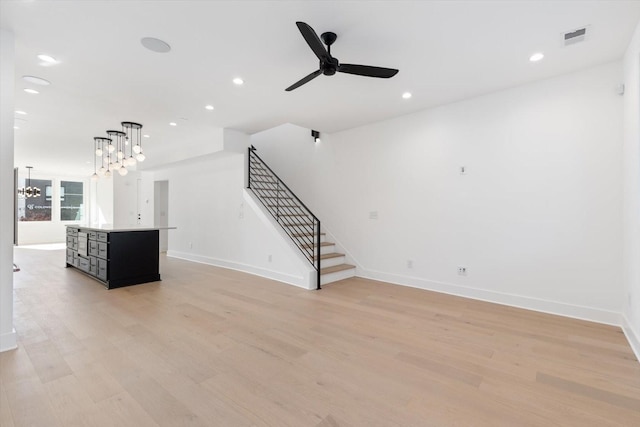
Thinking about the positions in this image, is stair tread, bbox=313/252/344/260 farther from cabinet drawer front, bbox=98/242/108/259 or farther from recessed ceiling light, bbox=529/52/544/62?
recessed ceiling light, bbox=529/52/544/62

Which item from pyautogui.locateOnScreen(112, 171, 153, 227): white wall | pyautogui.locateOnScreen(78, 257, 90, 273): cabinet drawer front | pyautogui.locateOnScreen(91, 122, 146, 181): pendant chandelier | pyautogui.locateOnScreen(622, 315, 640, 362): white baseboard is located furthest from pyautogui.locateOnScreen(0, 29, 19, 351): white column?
pyautogui.locateOnScreen(112, 171, 153, 227): white wall

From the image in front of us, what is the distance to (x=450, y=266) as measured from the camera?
455 cm

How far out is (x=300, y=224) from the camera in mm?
6273

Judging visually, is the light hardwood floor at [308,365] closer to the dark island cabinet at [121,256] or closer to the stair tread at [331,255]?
the dark island cabinet at [121,256]

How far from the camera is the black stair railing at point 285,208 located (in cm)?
570

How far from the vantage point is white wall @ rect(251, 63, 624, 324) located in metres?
3.38

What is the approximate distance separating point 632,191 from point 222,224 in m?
6.52

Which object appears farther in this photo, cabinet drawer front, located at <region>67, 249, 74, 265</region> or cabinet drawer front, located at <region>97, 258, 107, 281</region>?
cabinet drawer front, located at <region>67, 249, 74, 265</region>

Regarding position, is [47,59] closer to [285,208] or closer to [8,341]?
[8,341]

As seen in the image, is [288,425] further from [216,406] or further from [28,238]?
[28,238]

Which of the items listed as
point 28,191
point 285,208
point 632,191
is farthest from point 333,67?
point 28,191

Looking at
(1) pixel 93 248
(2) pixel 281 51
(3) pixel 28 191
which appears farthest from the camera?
(3) pixel 28 191

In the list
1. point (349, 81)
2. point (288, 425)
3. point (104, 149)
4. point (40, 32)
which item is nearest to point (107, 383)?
point (288, 425)

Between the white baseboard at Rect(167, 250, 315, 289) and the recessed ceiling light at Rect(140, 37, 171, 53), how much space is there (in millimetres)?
3616
